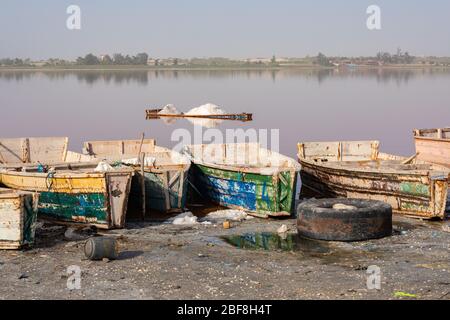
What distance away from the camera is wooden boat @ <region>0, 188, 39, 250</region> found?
1542 cm

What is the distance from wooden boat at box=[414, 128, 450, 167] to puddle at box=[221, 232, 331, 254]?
6960 mm

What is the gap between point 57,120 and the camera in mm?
52000

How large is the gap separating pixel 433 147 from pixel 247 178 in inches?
252

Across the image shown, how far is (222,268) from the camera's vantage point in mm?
14188

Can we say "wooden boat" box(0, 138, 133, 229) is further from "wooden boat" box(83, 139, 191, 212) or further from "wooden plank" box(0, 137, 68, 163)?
"wooden plank" box(0, 137, 68, 163)

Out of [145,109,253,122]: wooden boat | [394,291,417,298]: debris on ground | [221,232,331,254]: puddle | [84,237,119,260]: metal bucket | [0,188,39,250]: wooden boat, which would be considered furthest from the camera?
[145,109,253,122]: wooden boat

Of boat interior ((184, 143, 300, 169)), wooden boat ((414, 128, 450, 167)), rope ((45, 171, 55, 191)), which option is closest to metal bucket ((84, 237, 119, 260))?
rope ((45, 171, 55, 191))

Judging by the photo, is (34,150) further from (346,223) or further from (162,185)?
(346,223)

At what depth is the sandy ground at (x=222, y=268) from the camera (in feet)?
Result: 41.8

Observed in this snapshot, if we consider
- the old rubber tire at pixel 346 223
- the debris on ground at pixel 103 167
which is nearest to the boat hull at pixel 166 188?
the debris on ground at pixel 103 167

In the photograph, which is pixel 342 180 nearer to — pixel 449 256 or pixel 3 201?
pixel 449 256
